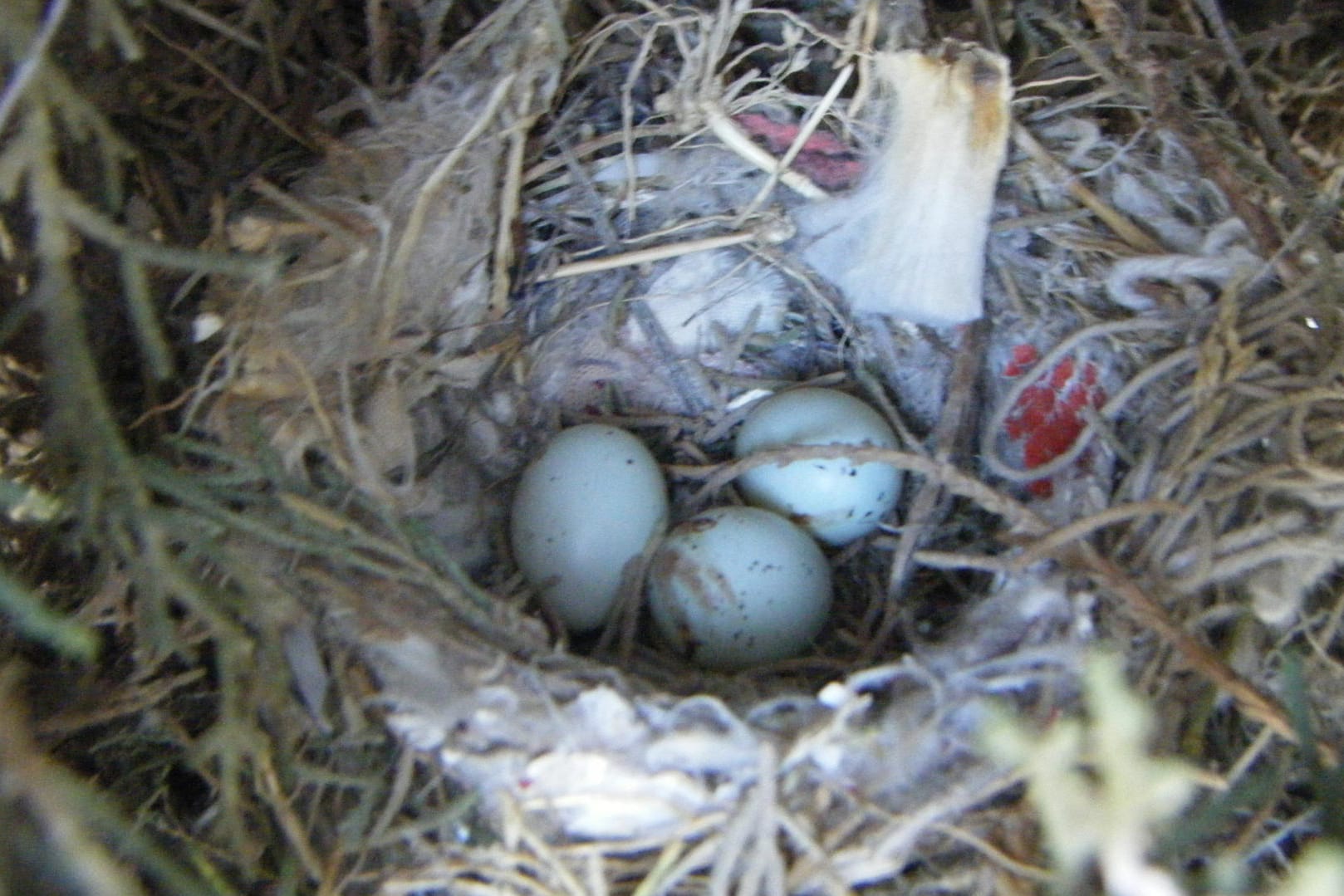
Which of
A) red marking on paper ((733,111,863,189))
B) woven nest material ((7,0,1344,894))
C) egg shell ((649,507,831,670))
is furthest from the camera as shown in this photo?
red marking on paper ((733,111,863,189))

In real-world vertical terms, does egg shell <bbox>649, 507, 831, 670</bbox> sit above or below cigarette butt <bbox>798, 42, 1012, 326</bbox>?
below

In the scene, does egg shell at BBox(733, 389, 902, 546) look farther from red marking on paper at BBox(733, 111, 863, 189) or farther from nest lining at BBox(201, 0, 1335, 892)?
red marking on paper at BBox(733, 111, 863, 189)

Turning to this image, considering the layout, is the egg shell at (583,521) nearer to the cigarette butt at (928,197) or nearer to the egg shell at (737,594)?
the egg shell at (737,594)

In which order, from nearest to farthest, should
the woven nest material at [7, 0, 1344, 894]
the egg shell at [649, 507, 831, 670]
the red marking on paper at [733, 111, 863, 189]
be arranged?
the woven nest material at [7, 0, 1344, 894] < the egg shell at [649, 507, 831, 670] < the red marking on paper at [733, 111, 863, 189]

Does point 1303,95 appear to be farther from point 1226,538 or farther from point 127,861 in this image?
point 127,861

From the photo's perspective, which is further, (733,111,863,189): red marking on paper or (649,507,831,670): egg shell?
(733,111,863,189): red marking on paper

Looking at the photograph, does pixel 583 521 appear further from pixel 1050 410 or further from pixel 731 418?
pixel 1050 410

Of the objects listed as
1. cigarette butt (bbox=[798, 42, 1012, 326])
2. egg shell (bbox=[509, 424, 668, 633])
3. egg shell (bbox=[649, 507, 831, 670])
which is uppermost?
cigarette butt (bbox=[798, 42, 1012, 326])

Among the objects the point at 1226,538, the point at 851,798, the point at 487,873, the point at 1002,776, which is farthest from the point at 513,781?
the point at 1226,538

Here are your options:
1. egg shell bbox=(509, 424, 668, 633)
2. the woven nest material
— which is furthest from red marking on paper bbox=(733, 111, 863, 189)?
egg shell bbox=(509, 424, 668, 633)
